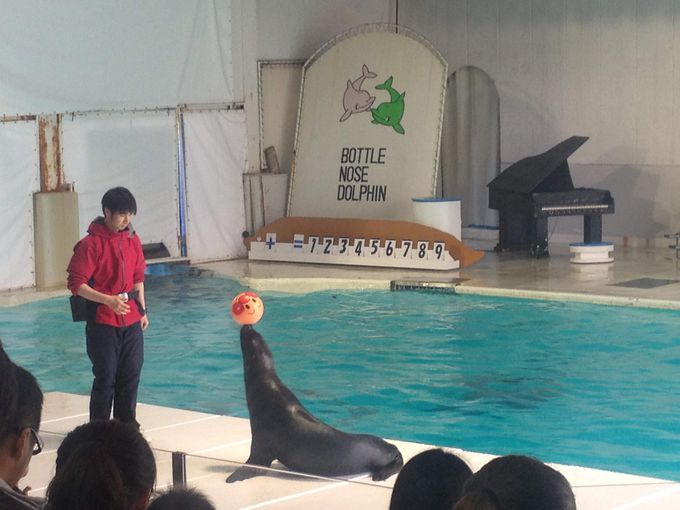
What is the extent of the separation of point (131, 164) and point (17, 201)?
180 centimetres

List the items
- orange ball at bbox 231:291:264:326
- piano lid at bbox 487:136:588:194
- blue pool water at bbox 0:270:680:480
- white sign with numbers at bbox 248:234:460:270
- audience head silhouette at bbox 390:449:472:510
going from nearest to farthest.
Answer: audience head silhouette at bbox 390:449:472:510, orange ball at bbox 231:291:264:326, blue pool water at bbox 0:270:680:480, white sign with numbers at bbox 248:234:460:270, piano lid at bbox 487:136:588:194

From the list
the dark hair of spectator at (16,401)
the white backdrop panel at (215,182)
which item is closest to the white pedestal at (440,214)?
the white backdrop panel at (215,182)

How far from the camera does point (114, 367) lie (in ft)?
22.0

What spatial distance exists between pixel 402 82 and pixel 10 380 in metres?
14.0

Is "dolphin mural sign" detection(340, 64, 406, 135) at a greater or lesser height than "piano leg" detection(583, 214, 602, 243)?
greater

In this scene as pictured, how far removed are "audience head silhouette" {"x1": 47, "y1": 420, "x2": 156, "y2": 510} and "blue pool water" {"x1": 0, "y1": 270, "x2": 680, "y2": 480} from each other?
523 cm

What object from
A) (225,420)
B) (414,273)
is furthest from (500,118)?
(225,420)

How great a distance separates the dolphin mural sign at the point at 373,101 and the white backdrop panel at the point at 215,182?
1498 millimetres

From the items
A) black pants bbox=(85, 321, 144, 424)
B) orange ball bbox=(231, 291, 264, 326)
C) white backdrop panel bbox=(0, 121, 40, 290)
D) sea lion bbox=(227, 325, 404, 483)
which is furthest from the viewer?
white backdrop panel bbox=(0, 121, 40, 290)

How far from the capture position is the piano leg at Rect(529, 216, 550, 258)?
15844 mm

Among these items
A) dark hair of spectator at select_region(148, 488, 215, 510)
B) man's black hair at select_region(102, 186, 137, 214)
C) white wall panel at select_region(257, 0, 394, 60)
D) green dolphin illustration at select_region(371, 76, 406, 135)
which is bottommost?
dark hair of spectator at select_region(148, 488, 215, 510)

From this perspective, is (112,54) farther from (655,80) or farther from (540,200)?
(655,80)

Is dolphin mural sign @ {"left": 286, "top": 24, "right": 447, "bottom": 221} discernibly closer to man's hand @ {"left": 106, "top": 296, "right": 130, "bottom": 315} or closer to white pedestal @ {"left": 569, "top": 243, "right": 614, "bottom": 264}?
white pedestal @ {"left": 569, "top": 243, "right": 614, "bottom": 264}

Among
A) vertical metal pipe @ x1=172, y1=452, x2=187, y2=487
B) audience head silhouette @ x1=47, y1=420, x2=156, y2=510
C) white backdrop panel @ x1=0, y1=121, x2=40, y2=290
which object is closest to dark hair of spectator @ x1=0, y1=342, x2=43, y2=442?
audience head silhouette @ x1=47, y1=420, x2=156, y2=510
